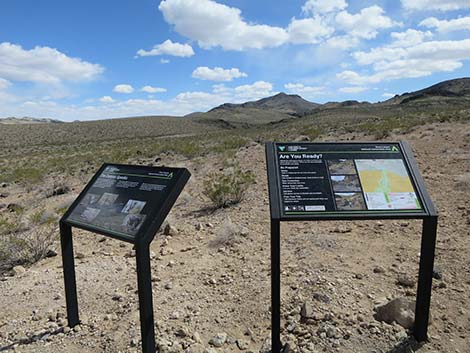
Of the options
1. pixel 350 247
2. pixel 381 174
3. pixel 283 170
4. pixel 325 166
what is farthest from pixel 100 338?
pixel 350 247

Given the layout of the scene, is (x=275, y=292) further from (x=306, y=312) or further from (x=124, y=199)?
(x=124, y=199)

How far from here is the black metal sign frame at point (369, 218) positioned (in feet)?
9.62

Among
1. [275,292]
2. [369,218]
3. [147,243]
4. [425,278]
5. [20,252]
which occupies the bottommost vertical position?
[20,252]

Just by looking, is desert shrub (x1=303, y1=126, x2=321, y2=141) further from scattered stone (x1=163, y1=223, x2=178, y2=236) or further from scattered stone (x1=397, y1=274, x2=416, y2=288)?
scattered stone (x1=397, y1=274, x2=416, y2=288)

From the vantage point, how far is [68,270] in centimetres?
361

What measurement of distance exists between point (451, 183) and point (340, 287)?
15.8ft

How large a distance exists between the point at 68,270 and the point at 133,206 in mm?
1052

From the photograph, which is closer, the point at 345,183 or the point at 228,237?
the point at 345,183

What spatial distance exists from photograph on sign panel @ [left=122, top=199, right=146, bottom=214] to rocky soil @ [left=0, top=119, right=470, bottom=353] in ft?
3.95

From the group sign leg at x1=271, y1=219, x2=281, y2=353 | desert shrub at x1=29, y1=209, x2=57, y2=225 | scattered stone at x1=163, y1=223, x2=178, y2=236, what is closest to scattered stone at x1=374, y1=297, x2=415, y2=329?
sign leg at x1=271, y1=219, x2=281, y2=353

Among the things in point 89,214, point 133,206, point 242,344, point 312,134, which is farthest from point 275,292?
point 312,134

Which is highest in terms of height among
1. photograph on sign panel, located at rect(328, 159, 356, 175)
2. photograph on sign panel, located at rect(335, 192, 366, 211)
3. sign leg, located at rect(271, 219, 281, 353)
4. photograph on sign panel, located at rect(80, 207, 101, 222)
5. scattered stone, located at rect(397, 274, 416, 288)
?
photograph on sign panel, located at rect(328, 159, 356, 175)

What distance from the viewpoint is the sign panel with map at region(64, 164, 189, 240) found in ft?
9.91

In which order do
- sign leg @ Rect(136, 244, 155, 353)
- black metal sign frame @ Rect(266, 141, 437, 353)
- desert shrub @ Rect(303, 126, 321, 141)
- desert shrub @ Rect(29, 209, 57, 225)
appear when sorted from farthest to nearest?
desert shrub @ Rect(303, 126, 321, 141) < desert shrub @ Rect(29, 209, 57, 225) < black metal sign frame @ Rect(266, 141, 437, 353) < sign leg @ Rect(136, 244, 155, 353)
